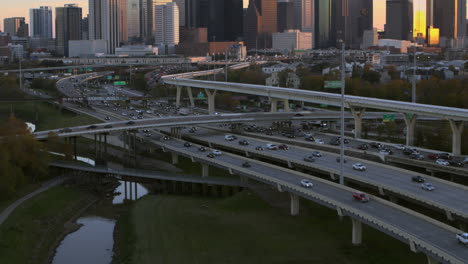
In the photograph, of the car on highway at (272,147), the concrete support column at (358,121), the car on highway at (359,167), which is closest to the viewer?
the car on highway at (359,167)

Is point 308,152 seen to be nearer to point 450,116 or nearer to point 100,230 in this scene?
point 450,116

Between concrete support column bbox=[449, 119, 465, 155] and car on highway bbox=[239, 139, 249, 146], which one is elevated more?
concrete support column bbox=[449, 119, 465, 155]

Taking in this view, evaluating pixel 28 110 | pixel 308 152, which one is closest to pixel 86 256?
pixel 308 152

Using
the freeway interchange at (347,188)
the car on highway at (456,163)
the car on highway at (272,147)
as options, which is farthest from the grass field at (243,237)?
the car on highway at (456,163)

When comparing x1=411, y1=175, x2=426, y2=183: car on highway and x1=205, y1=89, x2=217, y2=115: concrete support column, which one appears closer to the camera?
x1=411, y1=175, x2=426, y2=183: car on highway

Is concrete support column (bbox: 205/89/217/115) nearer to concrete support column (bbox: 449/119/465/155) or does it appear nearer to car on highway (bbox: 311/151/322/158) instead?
car on highway (bbox: 311/151/322/158)

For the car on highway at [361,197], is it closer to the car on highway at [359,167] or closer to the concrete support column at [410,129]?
the car on highway at [359,167]

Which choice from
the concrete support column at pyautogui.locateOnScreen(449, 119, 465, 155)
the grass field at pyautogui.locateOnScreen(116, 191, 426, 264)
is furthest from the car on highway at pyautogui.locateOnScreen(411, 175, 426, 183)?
the concrete support column at pyautogui.locateOnScreen(449, 119, 465, 155)
